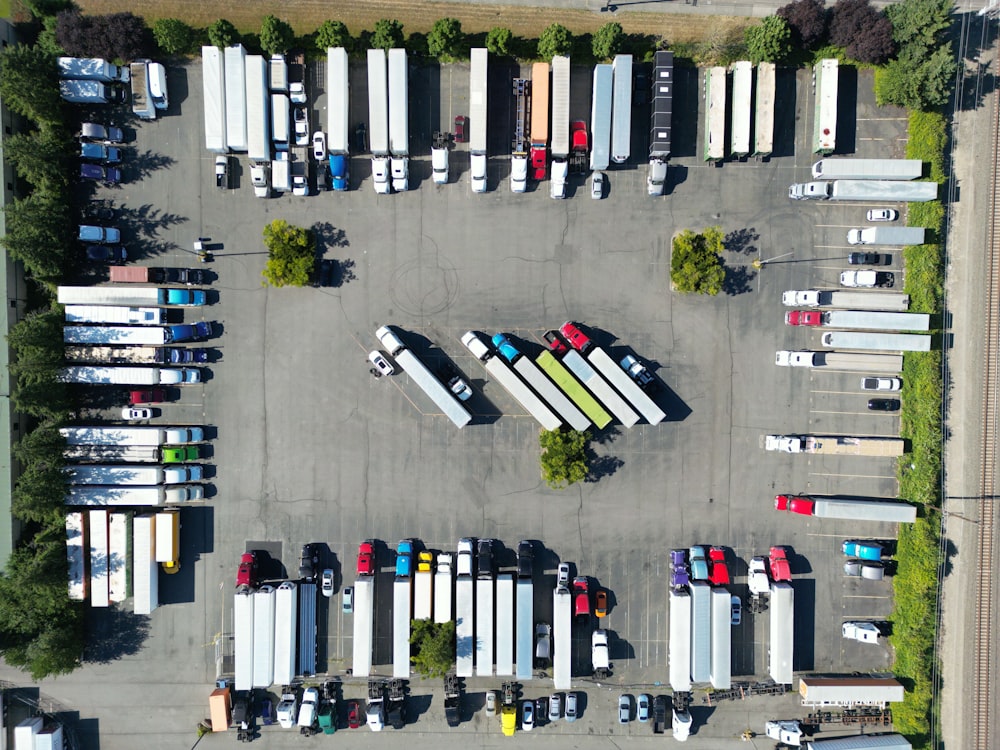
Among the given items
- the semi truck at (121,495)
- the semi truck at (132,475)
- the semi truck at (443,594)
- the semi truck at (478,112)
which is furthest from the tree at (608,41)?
the semi truck at (121,495)

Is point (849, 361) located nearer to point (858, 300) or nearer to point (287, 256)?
point (858, 300)

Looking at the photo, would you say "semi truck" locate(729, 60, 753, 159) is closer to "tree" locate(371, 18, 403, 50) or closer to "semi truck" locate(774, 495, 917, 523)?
"tree" locate(371, 18, 403, 50)

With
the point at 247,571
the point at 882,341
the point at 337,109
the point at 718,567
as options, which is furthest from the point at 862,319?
the point at 247,571

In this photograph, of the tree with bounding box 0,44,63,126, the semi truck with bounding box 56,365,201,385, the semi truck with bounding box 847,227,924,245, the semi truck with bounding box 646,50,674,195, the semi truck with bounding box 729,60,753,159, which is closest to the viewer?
the tree with bounding box 0,44,63,126

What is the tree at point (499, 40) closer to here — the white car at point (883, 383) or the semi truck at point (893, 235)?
the semi truck at point (893, 235)

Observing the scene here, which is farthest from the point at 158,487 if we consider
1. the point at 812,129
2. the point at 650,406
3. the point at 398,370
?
the point at 812,129

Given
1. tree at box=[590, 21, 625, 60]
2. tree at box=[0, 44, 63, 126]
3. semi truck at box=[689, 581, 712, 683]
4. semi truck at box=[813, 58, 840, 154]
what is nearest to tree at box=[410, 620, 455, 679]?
semi truck at box=[689, 581, 712, 683]

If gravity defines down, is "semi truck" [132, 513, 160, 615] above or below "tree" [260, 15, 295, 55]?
below
